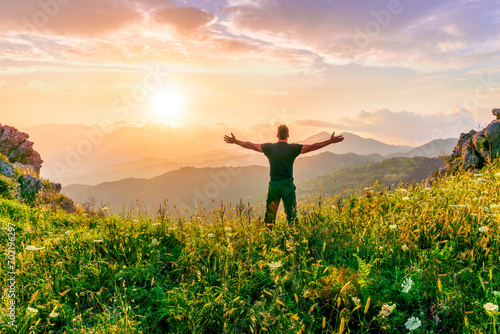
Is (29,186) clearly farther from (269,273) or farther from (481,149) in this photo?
(481,149)

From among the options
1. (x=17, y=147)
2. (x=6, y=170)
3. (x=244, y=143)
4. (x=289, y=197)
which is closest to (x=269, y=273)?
(x=289, y=197)

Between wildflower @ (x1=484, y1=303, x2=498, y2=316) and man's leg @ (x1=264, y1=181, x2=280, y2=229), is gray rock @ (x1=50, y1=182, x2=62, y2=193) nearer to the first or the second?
man's leg @ (x1=264, y1=181, x2=280, y2=229)

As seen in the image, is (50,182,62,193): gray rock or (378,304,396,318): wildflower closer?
(378,304,396,318): wildflower

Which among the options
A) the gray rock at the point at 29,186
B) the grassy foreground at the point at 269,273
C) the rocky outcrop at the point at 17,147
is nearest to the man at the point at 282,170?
the grassy foreground at the point at 269,273

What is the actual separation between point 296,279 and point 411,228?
7.86 ft

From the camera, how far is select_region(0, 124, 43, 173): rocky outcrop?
16188 mm

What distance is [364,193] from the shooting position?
25.7 ft

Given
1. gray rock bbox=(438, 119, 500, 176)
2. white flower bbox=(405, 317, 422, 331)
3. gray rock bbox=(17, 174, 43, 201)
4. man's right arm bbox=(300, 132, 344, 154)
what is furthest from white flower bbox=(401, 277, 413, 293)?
gray rock bbox=(17, 174, 43, 201)

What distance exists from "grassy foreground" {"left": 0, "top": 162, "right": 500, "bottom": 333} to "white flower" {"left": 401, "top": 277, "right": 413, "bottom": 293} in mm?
13

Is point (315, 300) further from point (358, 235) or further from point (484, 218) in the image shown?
point (484, 218)

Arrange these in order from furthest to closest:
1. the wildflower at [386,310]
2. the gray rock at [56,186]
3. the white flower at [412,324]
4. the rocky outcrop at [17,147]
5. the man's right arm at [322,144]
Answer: the rocky outcrop at [17,147] < the gray rock at [56,186] < the man's right arm at [322,144] < the white flower at [412,324] < the wildflower at [386,310]

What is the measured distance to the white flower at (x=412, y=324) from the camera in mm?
3214

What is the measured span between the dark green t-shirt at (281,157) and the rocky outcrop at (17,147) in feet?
51.5

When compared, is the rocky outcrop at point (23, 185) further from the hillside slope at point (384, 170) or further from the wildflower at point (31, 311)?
the hillside slope at point (384, 170)
